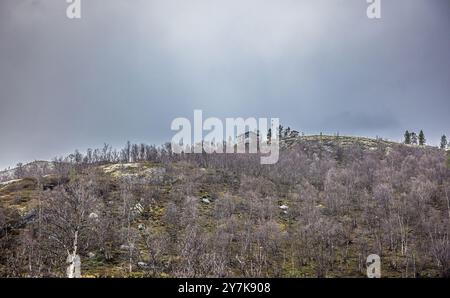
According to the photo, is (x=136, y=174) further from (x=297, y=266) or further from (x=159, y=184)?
(x=297, y=266)

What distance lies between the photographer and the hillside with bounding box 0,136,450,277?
2150 inches

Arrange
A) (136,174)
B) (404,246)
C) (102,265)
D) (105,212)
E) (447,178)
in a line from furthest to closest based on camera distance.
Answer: (136,174)
(447,178)
(105,212)
(404,246)
(102,265)

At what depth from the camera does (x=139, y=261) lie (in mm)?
Result: 62844

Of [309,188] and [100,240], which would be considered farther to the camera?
[309,188]

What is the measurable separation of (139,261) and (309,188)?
272ft

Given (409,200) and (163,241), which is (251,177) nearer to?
(409,200)

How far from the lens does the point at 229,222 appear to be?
89.3 m

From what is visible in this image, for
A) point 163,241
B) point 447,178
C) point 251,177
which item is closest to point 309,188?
point 251,177

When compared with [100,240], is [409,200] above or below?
above

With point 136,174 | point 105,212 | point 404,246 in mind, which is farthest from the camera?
point 136,174

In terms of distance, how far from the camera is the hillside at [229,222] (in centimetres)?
5460

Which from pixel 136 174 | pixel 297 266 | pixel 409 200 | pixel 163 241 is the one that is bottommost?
pixel 297 266
